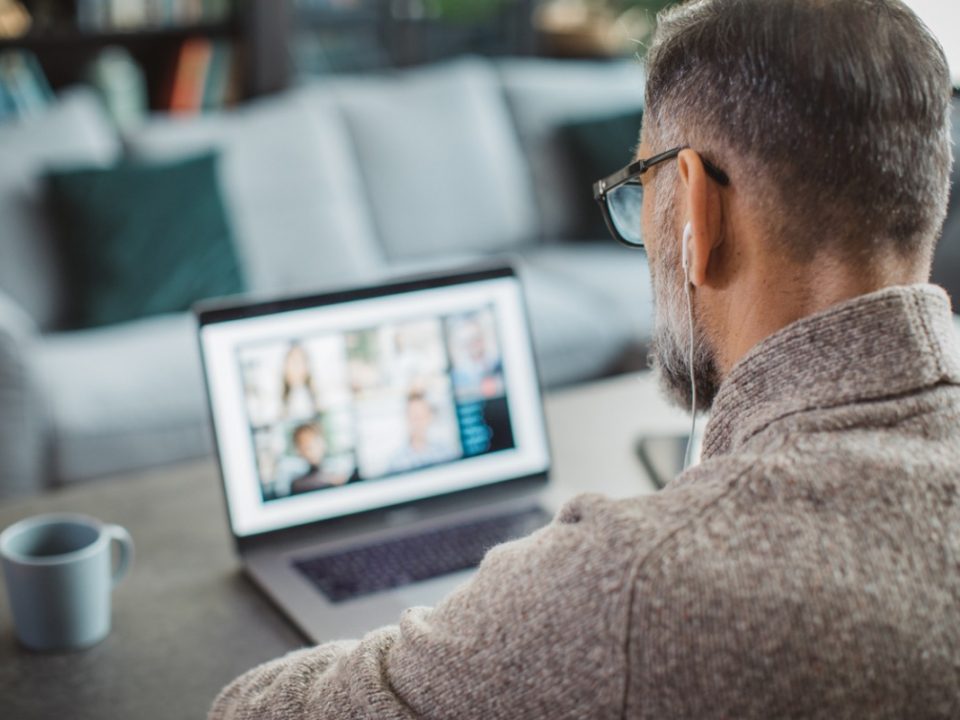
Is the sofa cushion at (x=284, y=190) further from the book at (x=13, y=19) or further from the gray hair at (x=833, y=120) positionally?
the gray hair at (x=833, y=120)

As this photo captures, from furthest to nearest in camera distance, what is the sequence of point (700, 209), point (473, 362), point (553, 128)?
point (553, 128) < point (473, 362) < point (700, 209)

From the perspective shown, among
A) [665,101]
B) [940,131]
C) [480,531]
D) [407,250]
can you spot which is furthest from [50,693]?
[407,250]

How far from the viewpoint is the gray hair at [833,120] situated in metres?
0.67

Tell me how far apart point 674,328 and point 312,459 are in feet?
1.69

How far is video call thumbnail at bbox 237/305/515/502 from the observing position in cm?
119

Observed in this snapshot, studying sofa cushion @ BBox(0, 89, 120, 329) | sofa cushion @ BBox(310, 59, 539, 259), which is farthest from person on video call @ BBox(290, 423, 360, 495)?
sofa cushion @ BBox(310, 59, 539, 259)

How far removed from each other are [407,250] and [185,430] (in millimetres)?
949

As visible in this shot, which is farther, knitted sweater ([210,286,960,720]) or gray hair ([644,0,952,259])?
gray hair ([644,0,952,259])

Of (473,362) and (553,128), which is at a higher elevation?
(553,128)

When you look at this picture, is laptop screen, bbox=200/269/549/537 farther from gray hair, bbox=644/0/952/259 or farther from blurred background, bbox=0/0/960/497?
blurred background, bbox=0/0/960/497

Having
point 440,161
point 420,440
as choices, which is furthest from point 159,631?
point 440,161

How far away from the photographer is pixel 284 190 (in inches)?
111

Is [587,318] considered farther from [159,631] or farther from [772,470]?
[772,470]

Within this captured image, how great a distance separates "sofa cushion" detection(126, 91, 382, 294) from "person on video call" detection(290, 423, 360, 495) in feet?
4.96
